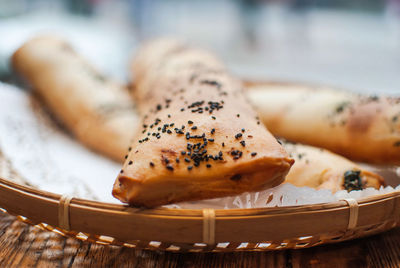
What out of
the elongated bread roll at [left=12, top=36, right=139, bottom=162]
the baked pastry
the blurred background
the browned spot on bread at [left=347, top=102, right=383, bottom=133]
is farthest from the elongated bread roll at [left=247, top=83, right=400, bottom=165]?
the blurred background

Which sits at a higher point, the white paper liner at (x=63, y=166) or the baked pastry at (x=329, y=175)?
the baked pastry at (x=329, y=175)

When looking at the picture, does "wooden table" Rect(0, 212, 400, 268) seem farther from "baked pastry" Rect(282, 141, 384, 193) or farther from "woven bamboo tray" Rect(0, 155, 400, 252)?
"baked pastry" Rect(282, 141, 384, 193)

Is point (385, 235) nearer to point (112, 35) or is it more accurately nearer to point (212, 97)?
point (212, 97)

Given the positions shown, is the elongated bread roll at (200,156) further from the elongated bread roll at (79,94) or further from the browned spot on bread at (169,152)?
the elongated bread roll at (79,94)

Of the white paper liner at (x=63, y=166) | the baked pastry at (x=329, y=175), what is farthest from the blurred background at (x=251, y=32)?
the baked pastry at (x=329, y=175)

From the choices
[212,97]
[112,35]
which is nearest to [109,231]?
[212,97]

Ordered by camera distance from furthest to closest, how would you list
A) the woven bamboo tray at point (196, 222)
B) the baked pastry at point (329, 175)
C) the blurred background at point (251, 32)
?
1. the blurred background at point (251, 32)
2. the baked pastry at point (329, 175)
3. the woven bamboo tray at point (196, 222)
